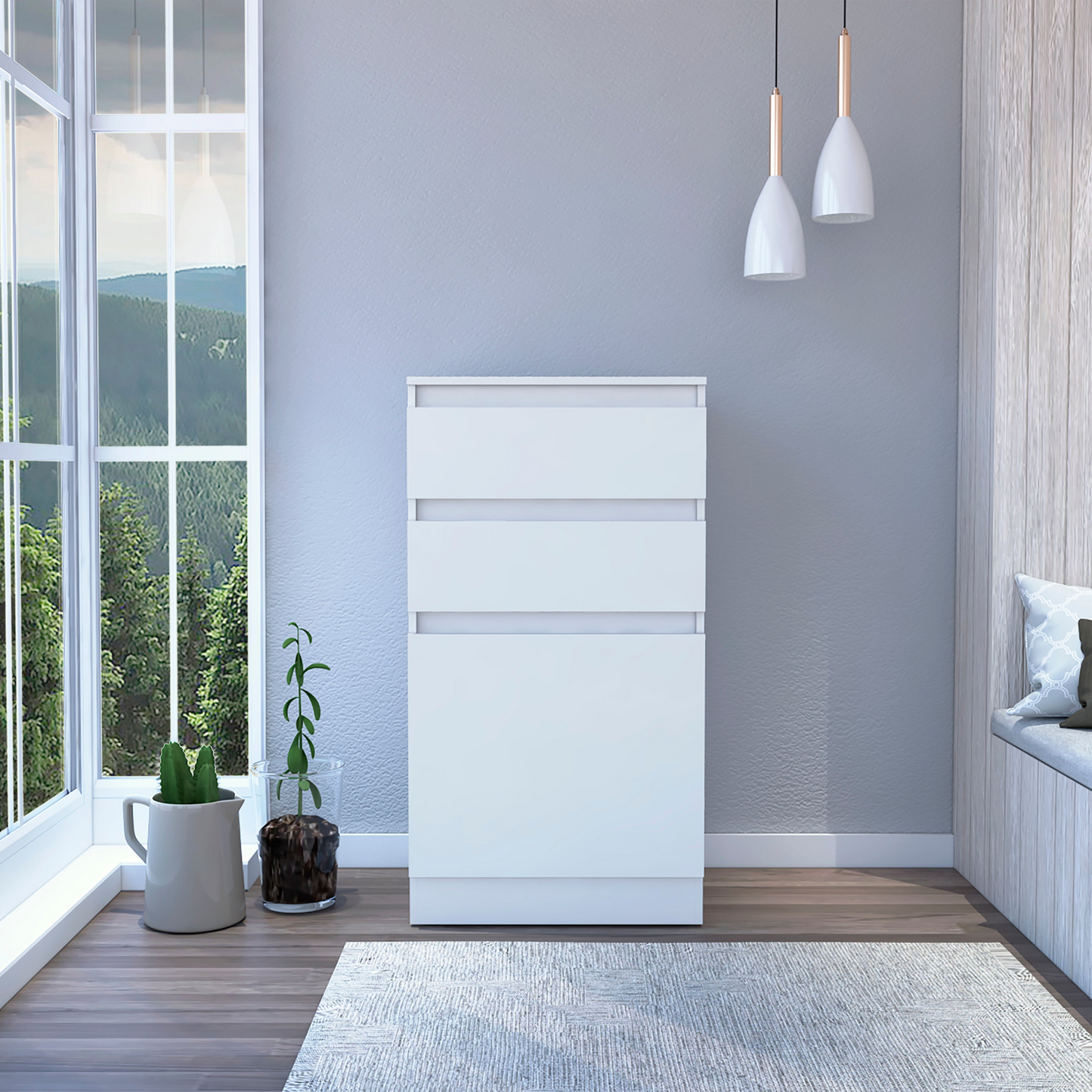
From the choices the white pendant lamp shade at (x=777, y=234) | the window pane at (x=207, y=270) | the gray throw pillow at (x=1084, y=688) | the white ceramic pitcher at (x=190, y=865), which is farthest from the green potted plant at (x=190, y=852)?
the gray throw pillow at (x=1084, y=688)

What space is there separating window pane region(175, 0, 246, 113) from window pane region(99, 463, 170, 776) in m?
0.99

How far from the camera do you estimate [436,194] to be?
298cm

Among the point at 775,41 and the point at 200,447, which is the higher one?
the point at 775,41

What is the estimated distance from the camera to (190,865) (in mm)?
2521

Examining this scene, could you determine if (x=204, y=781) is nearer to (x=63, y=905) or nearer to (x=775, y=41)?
(x=63, y=905)

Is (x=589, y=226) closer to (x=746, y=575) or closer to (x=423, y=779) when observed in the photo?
(x=746, y=575)

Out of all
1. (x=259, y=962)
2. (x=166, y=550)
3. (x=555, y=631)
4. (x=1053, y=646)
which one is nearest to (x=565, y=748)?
(x=555, y=631)

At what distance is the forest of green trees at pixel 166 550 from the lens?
9.92 ft

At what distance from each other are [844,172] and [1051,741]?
1.42 meters

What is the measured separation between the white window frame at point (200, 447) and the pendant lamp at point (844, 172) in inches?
57.7

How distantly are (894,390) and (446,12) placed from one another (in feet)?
5.13

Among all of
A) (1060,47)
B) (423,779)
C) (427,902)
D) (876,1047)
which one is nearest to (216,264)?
(423,779)

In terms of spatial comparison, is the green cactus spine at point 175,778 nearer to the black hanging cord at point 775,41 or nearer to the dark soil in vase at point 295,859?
the dark soil in vase at point 295,859

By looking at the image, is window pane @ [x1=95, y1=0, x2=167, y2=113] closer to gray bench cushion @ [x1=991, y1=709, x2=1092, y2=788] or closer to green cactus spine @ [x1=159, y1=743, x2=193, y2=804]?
green cactus spine @ [x1=159, y1=743, x2=193, y2=804]
